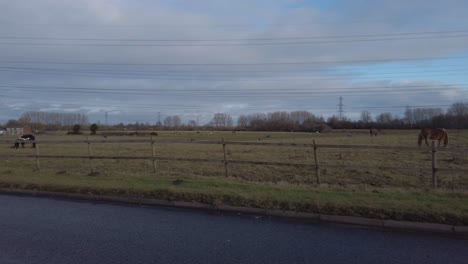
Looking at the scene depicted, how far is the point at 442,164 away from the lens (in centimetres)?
1942

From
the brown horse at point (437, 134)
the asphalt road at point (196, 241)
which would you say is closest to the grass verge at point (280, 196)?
the asphalt road at point (196, 241)

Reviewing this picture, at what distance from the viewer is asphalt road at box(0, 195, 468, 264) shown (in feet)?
19.0

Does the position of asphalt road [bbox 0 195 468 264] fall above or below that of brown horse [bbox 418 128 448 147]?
below

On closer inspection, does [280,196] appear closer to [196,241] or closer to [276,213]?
[276,213]

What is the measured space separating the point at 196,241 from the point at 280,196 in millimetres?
3724

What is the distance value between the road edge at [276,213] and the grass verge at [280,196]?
193mm

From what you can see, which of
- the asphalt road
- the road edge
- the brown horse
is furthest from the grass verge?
the brown horse

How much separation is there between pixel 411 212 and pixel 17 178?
39.0 feet

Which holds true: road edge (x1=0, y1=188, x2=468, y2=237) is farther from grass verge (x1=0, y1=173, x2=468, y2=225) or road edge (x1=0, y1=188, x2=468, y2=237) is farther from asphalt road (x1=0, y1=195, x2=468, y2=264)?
asphalt road (x1=0, y1=195, x2=468, y2=264)

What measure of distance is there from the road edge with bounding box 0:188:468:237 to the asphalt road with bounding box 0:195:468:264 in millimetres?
405

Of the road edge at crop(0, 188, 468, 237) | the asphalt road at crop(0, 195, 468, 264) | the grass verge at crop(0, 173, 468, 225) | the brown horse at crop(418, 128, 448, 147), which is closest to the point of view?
the asphalt road at crop(0, 195, 468, 264)

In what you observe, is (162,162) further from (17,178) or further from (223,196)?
(223,196)

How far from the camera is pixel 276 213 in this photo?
882 cm

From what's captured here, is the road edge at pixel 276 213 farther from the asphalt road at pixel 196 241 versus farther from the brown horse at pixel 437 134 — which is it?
the brown horse at pixel 437 134
